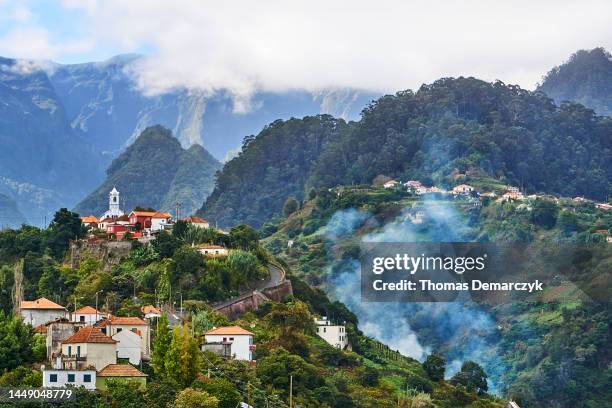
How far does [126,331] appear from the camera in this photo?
65.4m

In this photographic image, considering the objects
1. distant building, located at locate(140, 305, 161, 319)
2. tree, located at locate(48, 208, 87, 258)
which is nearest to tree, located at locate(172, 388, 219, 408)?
distant building, located at locate(140, 305, 161, 319)

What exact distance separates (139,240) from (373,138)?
7014cm

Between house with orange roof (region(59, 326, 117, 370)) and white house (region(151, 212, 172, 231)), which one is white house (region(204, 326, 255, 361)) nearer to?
house with orange roof (region(59, 326, 117, 370))

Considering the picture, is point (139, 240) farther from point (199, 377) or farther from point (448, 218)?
point (448, 218)

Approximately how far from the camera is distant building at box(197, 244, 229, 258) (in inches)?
3551

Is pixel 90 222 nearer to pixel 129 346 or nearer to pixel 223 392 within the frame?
pixel 129 346

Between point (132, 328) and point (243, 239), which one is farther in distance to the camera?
point (243, 239)

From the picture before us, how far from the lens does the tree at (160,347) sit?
62.2 meters

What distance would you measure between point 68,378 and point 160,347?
18.6 feet

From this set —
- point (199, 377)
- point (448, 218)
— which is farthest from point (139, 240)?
point (448, 218)

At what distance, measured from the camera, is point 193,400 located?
57.0 m

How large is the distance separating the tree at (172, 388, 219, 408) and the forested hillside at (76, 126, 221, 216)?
12975 cm

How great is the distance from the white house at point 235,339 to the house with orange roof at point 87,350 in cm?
1070

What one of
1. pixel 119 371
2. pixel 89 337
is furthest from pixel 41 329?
pixel 119 371
